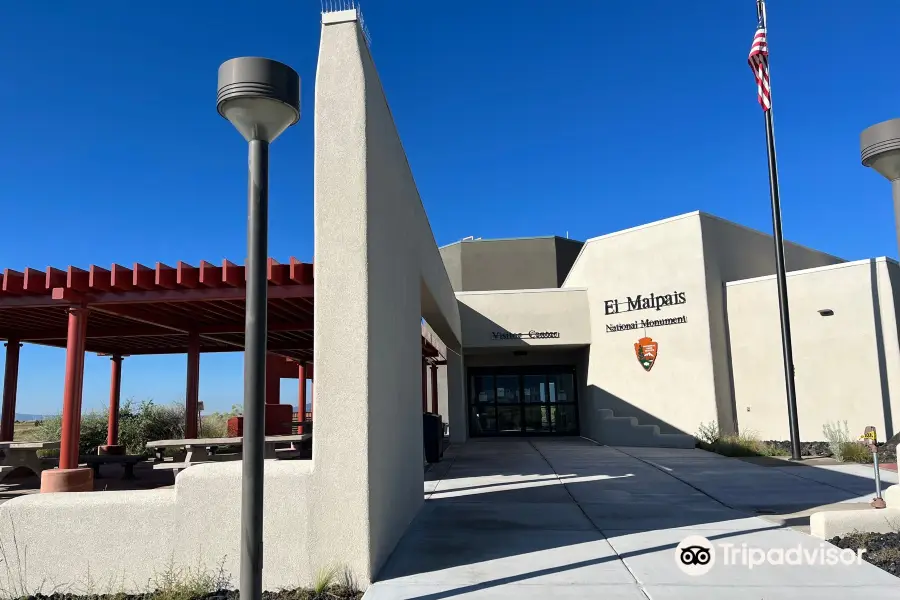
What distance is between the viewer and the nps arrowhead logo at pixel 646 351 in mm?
20844

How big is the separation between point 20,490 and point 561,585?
11605mm

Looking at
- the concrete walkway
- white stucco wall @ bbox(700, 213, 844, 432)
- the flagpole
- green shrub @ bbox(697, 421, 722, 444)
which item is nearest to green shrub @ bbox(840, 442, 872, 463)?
the flagpole

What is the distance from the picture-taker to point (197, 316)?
1309 cm

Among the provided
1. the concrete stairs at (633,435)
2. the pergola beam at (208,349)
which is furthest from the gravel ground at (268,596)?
the concrete stairs at (633,435)

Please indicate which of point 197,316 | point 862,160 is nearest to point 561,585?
point 862,160

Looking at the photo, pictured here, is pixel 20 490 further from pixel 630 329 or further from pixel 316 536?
pixel 630 329

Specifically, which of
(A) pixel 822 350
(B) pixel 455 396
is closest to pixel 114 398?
(B) pixel 455 396

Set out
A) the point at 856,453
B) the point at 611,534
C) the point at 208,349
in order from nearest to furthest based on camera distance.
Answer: the point at 611,534
the point at 856,453
the point at 208,349

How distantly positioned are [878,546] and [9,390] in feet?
57.4

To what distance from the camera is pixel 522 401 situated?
2591 centimetres

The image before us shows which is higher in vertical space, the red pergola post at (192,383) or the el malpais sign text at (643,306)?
the el malpais sign text at (643,306)

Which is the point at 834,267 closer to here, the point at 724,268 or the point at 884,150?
the point at 724,268

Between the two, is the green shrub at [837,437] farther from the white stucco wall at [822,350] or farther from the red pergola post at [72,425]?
the red pergola post at [72,425]

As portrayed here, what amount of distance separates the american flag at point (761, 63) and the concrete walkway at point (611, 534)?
9468mm
